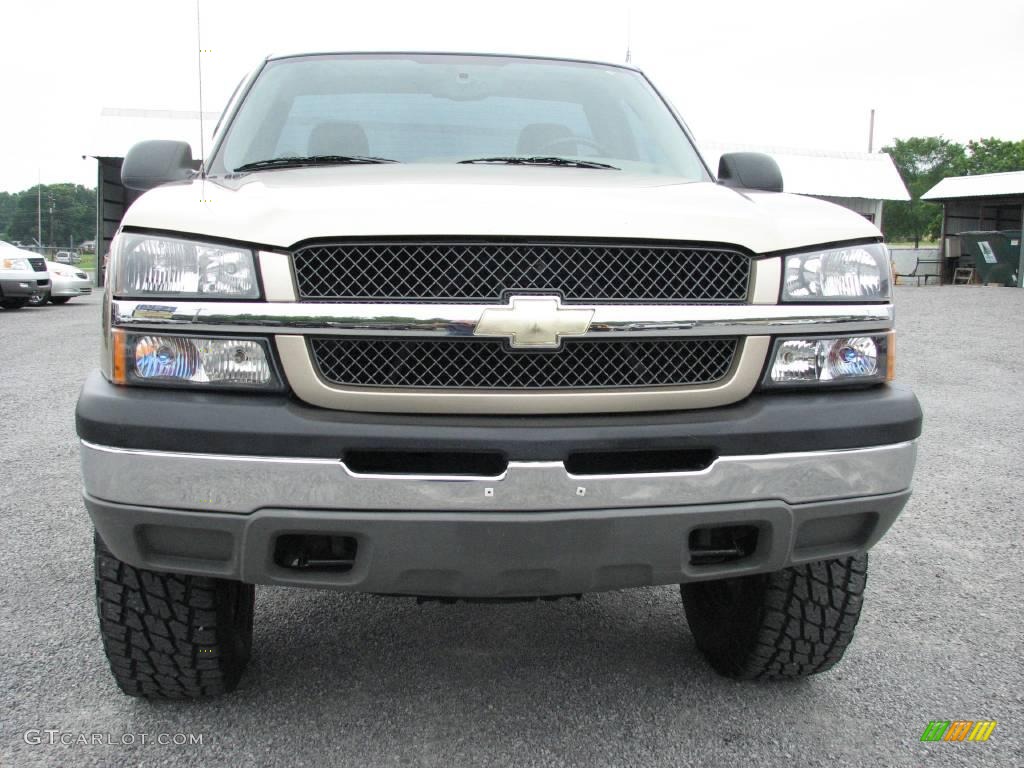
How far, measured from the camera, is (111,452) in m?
1.96

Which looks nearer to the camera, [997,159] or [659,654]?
[659,654]

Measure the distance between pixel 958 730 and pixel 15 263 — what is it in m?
17.6

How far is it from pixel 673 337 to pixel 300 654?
1.58 meters

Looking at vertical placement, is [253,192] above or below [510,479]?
above

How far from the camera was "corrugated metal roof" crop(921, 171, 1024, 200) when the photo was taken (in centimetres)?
2917

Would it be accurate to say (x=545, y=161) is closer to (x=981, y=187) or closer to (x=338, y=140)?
(x=338, y=140)

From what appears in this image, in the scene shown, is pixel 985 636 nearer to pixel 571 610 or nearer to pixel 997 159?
pixel 571 610

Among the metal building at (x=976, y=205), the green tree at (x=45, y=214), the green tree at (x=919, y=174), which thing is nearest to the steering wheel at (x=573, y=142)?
the metal building at (x=976, y=205)

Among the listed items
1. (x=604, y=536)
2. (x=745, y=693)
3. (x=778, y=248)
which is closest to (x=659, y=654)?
(x=745, y=693)

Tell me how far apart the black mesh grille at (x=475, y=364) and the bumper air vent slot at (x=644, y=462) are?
160mm

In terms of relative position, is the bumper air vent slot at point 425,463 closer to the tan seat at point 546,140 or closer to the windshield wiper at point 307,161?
the windshield wiper at point 307,161

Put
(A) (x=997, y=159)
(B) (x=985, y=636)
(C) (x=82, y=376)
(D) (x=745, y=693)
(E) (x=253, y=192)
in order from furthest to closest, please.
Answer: (A) (x=997, y=159) < (C) (x=82, y=376) < (B) (x=985, y=636) < (D) (x=745, y=693) < (E) (x=253, y=192)

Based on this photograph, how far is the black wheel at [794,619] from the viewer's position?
8.24 feet

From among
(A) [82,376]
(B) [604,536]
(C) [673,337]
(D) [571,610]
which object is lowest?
(A) [82,376]
